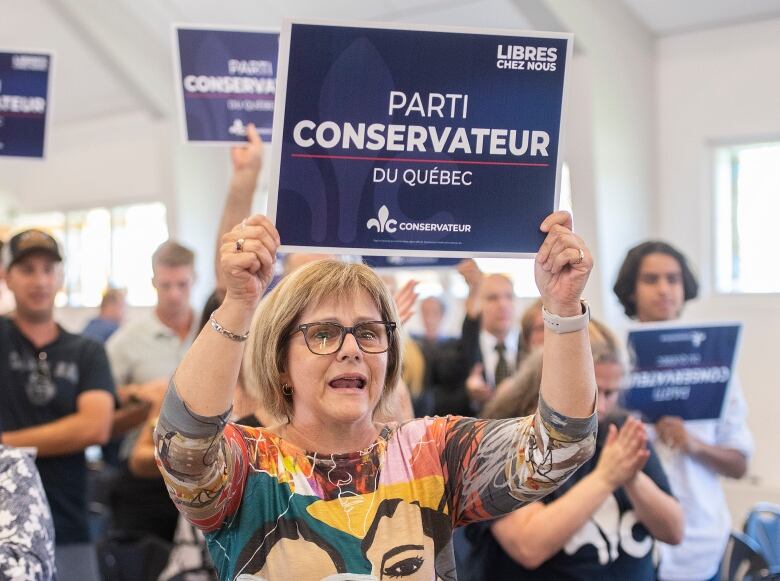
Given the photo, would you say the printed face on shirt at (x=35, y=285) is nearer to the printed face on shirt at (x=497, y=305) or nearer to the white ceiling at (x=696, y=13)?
the printed face on shirt at (x=497, y=305)

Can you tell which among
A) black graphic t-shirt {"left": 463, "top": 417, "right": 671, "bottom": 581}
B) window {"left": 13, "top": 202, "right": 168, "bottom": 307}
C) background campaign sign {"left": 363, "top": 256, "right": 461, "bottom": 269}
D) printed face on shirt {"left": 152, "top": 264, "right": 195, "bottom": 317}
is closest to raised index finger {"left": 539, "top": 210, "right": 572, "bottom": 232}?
black graphic t-shirt {"left": 463, "top": 417, "right": 671, "bottom": 581}

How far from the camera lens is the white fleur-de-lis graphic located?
1779 mm

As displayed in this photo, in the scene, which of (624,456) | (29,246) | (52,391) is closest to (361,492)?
(624,456)

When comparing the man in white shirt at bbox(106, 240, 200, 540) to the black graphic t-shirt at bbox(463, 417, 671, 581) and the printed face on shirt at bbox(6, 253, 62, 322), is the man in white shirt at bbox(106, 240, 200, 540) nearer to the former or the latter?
the printed face on shirt at bbox(6, 253, 62, 322)

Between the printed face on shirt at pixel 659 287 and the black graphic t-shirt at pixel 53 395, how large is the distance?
1894 millimetres

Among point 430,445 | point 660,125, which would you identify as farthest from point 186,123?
point 660,125

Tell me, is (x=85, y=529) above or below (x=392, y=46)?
below

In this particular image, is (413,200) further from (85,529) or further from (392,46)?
(85,529)

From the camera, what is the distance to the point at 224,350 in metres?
1.45

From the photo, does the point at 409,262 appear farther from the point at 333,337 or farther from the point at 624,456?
the point at 333,337

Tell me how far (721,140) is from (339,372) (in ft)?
19.8

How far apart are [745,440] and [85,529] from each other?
2.16 meters

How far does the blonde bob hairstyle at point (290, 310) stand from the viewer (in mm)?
1705

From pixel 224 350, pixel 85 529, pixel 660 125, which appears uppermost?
pixel 660 125
